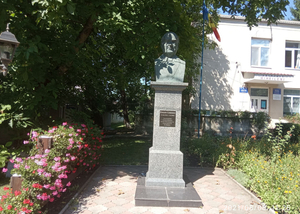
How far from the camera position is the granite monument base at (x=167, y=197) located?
4.14m

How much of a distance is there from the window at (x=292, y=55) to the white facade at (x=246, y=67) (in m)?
0.41

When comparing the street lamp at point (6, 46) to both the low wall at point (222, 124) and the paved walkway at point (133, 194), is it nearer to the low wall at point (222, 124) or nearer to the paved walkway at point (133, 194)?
the paved walkway at point (133, 194)

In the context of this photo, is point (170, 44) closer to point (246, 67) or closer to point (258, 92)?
point (246, 67)

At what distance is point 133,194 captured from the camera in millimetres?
4652

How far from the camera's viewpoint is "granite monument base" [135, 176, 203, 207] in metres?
4.14

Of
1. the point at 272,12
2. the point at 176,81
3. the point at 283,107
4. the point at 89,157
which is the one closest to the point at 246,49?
the point at 283,107

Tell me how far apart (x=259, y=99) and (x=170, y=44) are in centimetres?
1446

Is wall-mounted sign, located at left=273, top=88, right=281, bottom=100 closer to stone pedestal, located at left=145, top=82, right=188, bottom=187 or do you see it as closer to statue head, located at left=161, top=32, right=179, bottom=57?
statue head, located at left=161, top=32, right=179, bottom=57

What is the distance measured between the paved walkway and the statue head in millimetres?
3104

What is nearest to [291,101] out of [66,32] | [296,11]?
[66,32]

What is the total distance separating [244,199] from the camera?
4.50 m

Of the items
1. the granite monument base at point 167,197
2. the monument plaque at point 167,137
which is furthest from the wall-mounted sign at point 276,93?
the granite monument base at point 167,197

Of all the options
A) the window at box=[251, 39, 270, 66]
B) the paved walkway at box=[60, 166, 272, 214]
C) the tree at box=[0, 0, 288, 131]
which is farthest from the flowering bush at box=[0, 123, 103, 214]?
the window at box=[251, 39, 270, 66]

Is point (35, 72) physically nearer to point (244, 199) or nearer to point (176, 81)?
point (176, 81)
